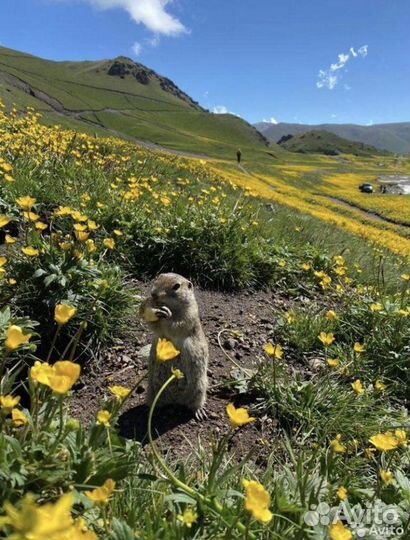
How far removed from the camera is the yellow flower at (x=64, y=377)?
67.2 inches

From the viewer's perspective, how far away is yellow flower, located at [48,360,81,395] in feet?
5.60

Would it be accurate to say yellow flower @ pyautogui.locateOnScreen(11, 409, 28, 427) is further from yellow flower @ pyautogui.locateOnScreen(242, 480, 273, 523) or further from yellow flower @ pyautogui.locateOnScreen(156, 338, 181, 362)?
yellow flower @ pyautogui.locateOnScreen(242, 480, 273, 523)

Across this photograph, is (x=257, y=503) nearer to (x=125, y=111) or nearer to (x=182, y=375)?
(x=182, y=375)

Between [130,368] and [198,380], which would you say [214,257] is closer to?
[130,368]

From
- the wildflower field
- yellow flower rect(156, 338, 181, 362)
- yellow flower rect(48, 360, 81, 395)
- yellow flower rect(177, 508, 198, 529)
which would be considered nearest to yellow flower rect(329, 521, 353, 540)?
the wildflower field

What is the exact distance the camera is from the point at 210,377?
4.73 metres

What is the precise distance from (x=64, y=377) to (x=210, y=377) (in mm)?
3120

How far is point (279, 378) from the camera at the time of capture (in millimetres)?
4512

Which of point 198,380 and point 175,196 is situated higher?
point 175,196

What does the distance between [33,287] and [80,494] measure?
284cm

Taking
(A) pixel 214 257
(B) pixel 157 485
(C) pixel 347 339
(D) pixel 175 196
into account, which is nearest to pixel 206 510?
(B) pixel 157 485

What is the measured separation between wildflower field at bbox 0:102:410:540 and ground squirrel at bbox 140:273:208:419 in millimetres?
360

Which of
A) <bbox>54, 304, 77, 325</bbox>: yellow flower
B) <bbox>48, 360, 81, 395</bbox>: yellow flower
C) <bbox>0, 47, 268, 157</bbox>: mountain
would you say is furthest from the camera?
<bbox>0, 47, 268, 157</bbox>: mountain

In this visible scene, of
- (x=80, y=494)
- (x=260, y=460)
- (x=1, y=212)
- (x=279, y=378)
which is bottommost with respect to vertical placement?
(x=260, y=460)
